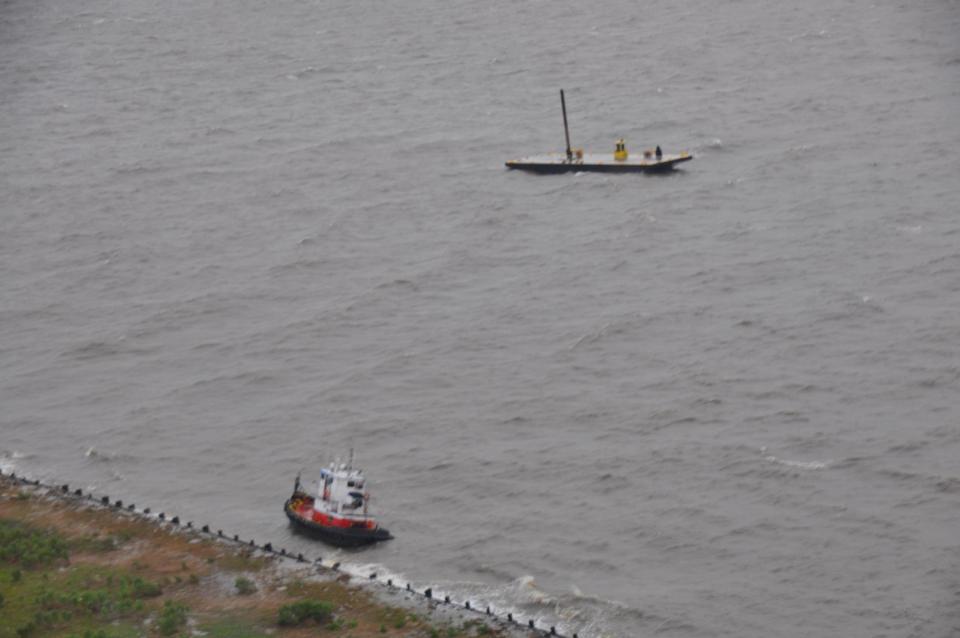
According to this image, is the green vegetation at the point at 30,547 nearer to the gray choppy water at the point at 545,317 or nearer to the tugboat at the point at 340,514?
the gray choppy water at the point at 545,317

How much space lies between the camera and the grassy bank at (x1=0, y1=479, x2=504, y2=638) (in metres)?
52.0

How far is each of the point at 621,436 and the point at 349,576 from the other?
16.6 m

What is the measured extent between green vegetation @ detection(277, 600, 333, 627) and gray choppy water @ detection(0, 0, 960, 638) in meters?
6.54

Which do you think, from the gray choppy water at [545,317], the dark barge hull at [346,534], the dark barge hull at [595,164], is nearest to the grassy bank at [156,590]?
the dark barge hull at [346,534]

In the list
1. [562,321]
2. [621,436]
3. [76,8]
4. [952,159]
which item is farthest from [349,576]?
[76,8]

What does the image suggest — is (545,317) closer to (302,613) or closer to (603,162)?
(603,162)

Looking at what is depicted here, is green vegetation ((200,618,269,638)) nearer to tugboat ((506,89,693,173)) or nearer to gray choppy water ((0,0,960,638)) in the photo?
gray choppy water ((0,0,960,638))

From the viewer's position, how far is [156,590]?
2163 inches

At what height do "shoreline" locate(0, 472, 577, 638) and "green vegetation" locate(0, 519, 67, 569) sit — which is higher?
"green vegetation" locate(0, 519, 67, 569)

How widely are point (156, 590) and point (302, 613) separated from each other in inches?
244

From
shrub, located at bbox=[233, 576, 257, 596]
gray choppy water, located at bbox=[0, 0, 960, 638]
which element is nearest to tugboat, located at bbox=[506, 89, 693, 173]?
gray choppy water, located at bbox=[0, 0, 960, 638]

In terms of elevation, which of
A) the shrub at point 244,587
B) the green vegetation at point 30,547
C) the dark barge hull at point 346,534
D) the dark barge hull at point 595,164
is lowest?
the dark barge hull at point 346,534

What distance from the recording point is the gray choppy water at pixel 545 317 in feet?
196

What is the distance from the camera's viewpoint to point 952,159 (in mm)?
101625
